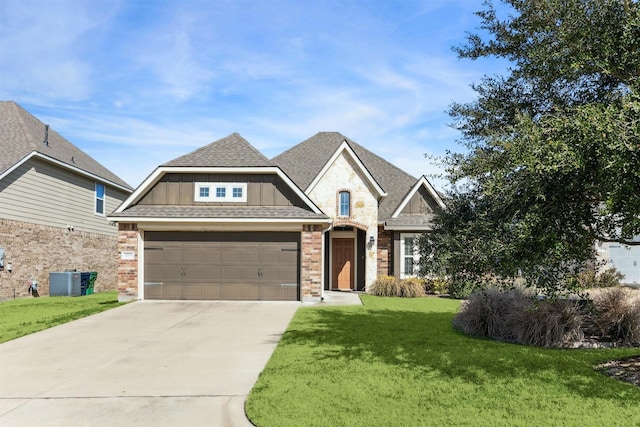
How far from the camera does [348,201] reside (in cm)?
2194

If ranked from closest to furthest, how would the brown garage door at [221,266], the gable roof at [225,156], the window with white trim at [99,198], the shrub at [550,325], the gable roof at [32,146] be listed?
the shrub at [550,325] → the brown garage door at [221,266] → the gable roof at [225,156] → the gable roof at [32,146] → the window with white trim at [99,198]

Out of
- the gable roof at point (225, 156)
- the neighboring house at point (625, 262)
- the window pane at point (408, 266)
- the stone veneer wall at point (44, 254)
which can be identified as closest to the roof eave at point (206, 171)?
the gable roof at point (225, 156)

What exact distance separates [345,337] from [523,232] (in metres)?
5.27

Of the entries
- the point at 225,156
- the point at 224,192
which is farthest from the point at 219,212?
the point at 225,156

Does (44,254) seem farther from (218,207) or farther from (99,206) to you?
(218,207)

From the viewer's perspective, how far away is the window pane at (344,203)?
2189 centimetres

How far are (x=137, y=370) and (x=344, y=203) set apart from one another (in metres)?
15.0

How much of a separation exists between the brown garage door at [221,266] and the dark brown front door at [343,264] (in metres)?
6.18

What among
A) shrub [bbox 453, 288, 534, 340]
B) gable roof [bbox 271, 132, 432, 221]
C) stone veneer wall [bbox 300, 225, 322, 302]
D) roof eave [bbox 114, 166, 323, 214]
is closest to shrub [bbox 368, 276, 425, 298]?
gable roof [bbox 271, 132, 432, 221]

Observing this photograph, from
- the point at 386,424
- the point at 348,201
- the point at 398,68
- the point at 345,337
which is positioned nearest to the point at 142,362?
the point at 345,337

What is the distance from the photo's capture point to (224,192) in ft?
58.0

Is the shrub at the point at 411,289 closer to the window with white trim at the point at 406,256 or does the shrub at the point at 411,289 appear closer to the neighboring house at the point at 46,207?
the window with white trim at the point at 406,256

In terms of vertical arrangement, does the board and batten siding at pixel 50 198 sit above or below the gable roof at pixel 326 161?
below

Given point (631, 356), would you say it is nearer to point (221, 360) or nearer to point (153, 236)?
point (221, 360)
